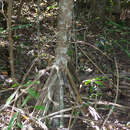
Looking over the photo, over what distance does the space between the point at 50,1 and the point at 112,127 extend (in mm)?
2483

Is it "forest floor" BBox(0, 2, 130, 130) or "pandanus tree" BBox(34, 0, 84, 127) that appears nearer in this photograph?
"pandanus tree" BBox(34, 0, 84, 127)

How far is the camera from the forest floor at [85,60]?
192 cm

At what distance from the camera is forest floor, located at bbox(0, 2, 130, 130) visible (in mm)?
1922

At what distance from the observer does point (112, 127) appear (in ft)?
5.89

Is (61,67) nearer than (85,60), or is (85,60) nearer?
(61,67)

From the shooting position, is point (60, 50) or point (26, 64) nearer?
point (60, 50)

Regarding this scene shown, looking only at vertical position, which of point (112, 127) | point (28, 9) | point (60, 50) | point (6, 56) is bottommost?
point (112, 127)

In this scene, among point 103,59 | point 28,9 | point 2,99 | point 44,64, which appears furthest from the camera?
point 28,9

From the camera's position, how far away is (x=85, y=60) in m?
2.70

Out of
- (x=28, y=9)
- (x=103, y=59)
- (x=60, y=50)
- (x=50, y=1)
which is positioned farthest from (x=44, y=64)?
(x=50, y=1)

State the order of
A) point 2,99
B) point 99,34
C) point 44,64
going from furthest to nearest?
point 99,34
point 44,64
point 2,99

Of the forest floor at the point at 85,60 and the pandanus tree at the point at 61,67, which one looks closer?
the pandanus tree at the point at 61,67

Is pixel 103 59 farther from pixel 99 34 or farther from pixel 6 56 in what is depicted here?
pixel 6 56

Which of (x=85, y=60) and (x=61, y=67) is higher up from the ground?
(x=61, y=67)
